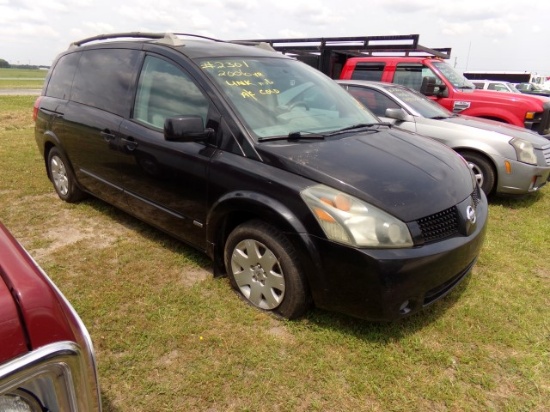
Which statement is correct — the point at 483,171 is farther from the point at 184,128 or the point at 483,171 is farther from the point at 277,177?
the point at 184,128

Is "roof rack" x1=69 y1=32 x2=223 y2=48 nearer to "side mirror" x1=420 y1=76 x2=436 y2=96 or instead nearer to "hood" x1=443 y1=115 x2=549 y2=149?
"hood" x1=443 y1=115 x2=549 y2=149

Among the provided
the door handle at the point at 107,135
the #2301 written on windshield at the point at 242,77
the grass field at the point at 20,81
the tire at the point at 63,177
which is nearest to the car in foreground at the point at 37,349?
the #2301 written on windshield at the point at 242,77

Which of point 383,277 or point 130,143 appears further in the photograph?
point 130,143

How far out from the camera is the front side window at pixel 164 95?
9.86ft

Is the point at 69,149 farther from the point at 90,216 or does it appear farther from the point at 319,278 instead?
the point at 319,278

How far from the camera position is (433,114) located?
577cm

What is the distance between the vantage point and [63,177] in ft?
15.5

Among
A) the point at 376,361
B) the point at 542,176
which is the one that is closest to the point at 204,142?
the point at 376,361

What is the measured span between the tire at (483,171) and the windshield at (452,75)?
2.65 metres

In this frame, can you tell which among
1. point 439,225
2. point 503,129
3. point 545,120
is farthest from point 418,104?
point 439,225

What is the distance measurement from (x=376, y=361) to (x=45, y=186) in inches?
196

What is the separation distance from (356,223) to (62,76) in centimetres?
394

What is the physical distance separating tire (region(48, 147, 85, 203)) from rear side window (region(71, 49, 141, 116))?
789mm

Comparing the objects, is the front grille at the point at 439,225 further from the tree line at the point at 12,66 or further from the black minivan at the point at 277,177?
the tree line at the point at 12,66
